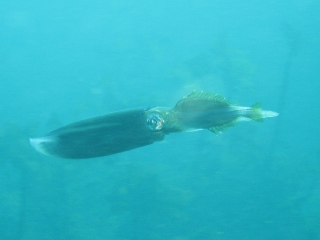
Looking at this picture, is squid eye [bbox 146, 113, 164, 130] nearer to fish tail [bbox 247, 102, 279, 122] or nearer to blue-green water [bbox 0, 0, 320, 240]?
fish tail [bbox 247, 102, 279, 122]

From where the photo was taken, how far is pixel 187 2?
252 ft

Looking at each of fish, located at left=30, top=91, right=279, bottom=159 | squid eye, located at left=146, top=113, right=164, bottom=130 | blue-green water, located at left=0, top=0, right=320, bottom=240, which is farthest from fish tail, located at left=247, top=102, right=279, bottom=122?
blue-green water, located at left=0, top=0, right=320, bottom=240

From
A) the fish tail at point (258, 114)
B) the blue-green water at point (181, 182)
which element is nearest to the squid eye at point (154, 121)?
the fish tail at point (258, 114)

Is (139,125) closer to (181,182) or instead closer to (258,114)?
(258,114)

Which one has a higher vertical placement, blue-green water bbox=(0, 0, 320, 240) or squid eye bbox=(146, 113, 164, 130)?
blue-green water bbox=(0, 0, 320, 240)

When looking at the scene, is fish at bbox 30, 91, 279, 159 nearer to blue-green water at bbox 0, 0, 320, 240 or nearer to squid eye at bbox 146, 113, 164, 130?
squid eye at bbox 146, 113, 164, 130

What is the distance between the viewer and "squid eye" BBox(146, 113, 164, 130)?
623 millimetres

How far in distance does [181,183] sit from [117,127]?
54.5 ft

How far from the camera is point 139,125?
2.06 feet

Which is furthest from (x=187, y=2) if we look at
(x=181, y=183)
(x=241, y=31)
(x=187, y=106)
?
(x=187, y=106)

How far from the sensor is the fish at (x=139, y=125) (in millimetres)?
612

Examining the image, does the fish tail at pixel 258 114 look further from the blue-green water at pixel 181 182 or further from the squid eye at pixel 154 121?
the blue-green water at pixel 181 182

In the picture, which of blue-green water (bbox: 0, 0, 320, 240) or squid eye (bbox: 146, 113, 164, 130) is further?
blue-green water (bbox: 0, 0, 320, 240)

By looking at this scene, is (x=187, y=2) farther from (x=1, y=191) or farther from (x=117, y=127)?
(x=117, y=127)
